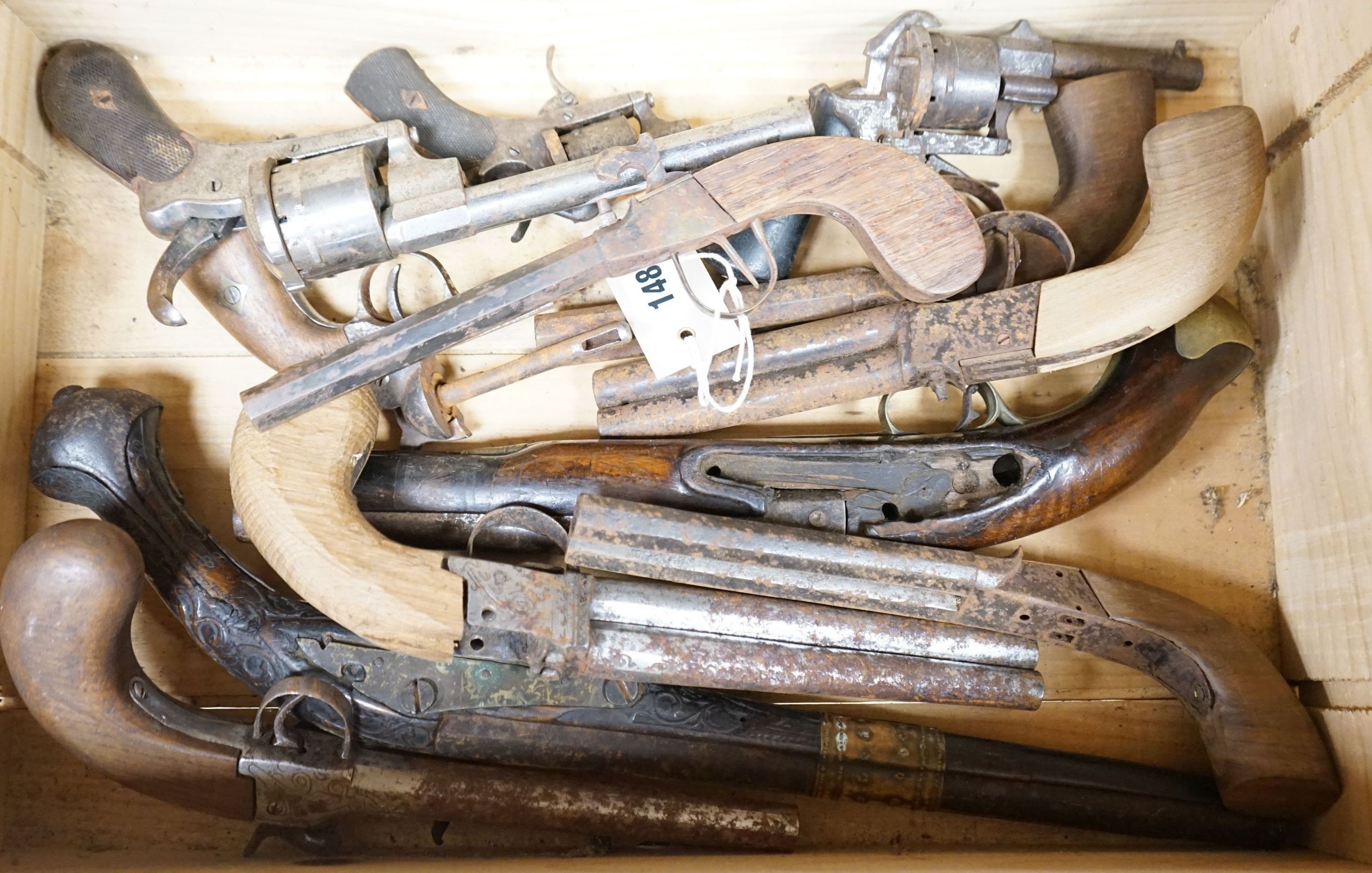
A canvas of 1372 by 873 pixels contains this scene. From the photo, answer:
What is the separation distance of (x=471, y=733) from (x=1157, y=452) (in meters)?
1.35

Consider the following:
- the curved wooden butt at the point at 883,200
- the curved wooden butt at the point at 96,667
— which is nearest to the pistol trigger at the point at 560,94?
the curved wooden butt at the point at 883,200

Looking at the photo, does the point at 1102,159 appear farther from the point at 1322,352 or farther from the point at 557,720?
the point at 557,720

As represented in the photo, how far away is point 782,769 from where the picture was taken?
173 cm

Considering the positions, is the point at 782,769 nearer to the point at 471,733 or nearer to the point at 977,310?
the point at 471,733

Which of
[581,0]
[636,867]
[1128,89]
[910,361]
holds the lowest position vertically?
[636,867]

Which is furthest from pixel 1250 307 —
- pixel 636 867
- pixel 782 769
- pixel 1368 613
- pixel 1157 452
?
pixel 636 867

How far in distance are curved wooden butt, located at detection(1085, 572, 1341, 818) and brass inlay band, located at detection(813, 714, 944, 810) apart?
43cm

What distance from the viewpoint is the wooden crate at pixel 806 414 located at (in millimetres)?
1708

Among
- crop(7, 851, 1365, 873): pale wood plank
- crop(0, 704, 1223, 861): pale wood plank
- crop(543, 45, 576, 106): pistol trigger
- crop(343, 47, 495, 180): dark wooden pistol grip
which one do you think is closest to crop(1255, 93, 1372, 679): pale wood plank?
crop(7, 851, 1365, 873): pale wood plank

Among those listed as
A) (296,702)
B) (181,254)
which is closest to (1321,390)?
(296,702)

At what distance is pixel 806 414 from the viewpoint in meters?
1.91

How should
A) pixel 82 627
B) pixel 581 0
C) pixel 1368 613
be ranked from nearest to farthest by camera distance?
pixel 82 627, pixel 1368 613, pixel 581 0

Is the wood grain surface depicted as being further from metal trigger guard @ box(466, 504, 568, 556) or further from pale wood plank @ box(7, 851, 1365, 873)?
metal trigger guard @ box(466, 504, 568, 556)

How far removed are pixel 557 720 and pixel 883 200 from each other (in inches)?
42.2
